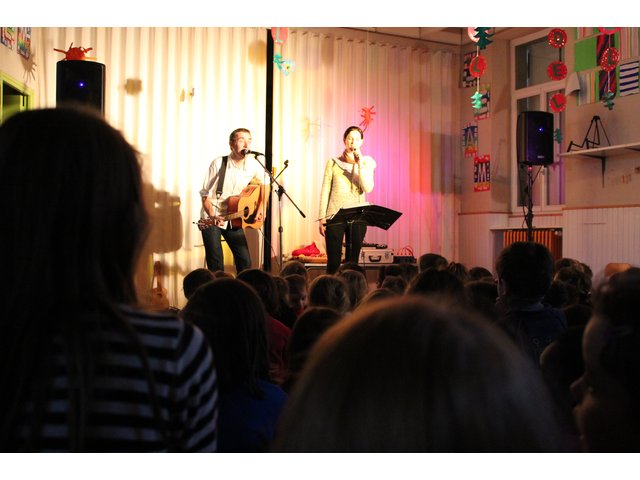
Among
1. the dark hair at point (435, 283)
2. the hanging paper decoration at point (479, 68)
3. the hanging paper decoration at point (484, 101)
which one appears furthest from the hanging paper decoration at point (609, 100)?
the dark hair at point (435, 283)

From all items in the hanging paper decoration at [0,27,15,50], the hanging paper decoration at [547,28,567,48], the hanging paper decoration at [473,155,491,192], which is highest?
the hanging paper decoration at [547,28,567,48]

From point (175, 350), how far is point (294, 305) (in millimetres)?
2368

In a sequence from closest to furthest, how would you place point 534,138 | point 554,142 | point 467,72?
point 534,138
point 554,142
point 467,72

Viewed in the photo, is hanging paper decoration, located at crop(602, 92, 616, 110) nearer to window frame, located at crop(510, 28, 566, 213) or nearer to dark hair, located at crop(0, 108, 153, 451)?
window frame, located at crop(510, 28, 566, 213)

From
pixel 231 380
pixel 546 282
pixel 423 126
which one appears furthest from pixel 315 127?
pixel 231 380

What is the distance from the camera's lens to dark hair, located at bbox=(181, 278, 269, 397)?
4.67ft

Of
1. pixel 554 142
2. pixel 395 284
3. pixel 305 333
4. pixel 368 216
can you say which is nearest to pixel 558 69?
pixel 554 142

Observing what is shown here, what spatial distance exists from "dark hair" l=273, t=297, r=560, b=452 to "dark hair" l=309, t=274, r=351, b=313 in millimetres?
2049

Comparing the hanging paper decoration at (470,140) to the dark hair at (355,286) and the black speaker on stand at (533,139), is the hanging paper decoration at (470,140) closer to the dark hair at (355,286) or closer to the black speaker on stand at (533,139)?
the black speaker on stand at (533,139)

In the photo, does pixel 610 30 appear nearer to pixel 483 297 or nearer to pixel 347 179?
pixel 347 179

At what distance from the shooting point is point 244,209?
623 centimetres

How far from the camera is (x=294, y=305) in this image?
3.26 meters

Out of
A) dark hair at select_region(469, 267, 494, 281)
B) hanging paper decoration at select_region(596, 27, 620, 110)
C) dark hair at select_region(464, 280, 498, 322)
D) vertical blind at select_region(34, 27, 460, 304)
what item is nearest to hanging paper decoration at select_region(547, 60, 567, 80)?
hanging paper decoration at select_region(596, 27, 620, 110)

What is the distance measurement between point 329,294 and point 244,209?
360 cm
